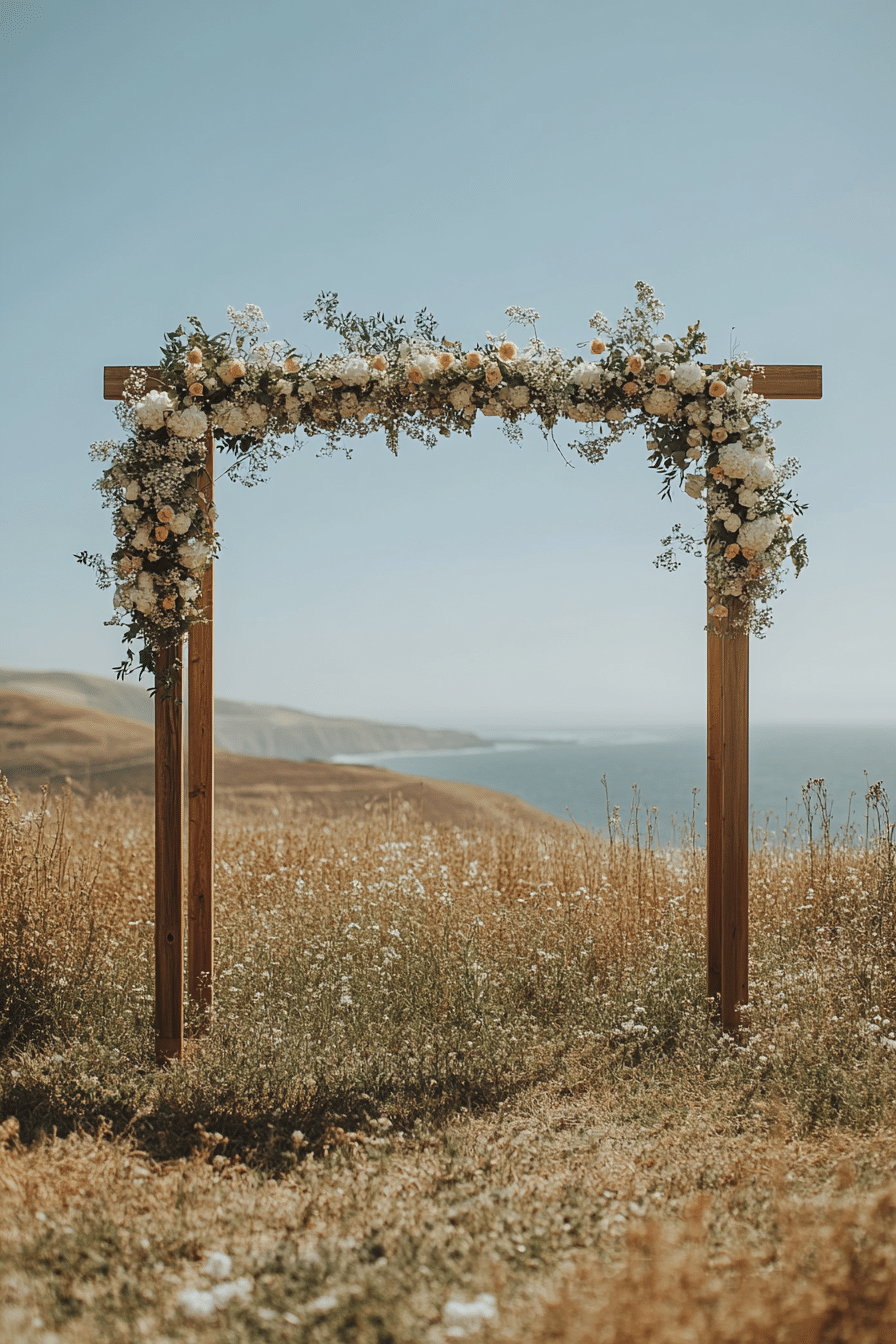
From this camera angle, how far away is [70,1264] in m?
2.29

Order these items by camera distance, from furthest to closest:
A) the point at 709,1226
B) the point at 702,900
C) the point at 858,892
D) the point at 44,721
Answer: the point at 44,721 → the point at 702,900 → the point at 858,892 → the point at 709,1226

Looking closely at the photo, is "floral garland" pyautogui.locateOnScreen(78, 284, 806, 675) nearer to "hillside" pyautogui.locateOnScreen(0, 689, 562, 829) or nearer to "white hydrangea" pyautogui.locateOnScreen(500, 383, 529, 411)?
"white hydrangea" pyautogui.locateOnScreen(500, 383, 529, 411)

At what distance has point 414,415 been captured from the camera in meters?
4.39

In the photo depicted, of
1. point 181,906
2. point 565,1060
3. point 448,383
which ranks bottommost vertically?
point 565,1060

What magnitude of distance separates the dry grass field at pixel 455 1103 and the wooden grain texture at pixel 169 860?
0.22 m

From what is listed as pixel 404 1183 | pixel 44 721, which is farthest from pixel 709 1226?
pixel 44 721

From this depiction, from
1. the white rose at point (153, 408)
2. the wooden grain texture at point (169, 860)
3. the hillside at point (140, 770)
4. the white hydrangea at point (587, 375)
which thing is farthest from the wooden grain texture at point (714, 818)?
the hillside at point (140, 770)

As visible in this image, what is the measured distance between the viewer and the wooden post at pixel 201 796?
4.37 metres

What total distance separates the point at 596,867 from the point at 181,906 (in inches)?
120

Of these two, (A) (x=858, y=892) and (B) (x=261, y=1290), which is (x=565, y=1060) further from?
(A) (x=858, y=892)

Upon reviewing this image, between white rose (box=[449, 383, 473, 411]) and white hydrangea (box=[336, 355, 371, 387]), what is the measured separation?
0.45 metres

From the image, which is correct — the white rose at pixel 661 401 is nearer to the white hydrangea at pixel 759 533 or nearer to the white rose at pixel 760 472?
the white rose at pixel 760 472

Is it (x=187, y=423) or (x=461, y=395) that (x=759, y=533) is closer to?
(x=461, y=395)

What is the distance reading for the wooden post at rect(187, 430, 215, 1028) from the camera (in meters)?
4.37
